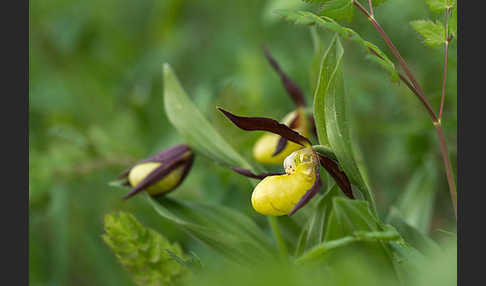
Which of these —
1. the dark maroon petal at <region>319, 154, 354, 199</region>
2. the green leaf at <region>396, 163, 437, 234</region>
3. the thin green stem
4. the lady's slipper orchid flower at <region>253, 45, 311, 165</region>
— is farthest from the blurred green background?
the dark maroon petal at <region>319, 154, 354, 199</region>

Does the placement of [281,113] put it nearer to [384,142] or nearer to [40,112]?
[384,142]

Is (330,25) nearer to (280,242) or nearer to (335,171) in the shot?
(335,171)

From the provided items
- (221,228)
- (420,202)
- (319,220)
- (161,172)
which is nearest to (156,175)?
(161,172)

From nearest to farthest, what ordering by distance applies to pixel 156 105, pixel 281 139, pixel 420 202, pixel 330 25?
pixel 330 25, pixel 281 139, pixel 420 202, pixel 156 105

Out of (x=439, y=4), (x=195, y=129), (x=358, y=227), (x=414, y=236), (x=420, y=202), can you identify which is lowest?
(x=420, y=202)

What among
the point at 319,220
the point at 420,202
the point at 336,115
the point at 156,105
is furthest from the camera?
the point at 156,105

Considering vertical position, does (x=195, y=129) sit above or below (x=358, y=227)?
above
